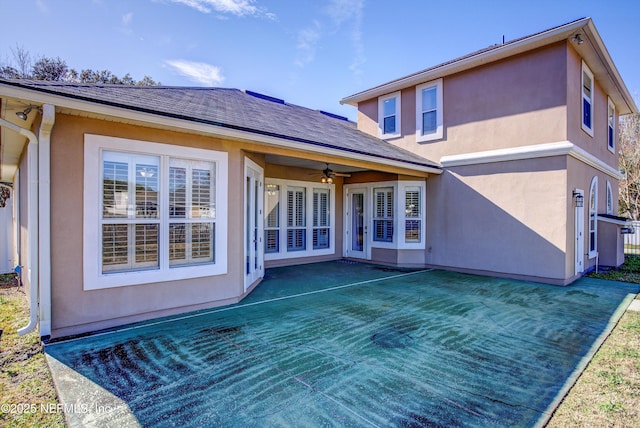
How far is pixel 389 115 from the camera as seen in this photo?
11.4 meters

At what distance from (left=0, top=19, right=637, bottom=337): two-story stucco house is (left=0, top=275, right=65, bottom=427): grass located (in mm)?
383

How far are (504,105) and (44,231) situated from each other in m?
10.2

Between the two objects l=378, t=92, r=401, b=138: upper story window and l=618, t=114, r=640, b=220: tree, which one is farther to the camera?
l=618, t=114, r=640, b=220: tree

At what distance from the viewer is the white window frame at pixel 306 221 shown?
998 cm

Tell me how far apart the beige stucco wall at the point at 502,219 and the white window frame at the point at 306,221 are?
324 cm

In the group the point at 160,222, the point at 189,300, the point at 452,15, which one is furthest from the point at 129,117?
the point at 452,15

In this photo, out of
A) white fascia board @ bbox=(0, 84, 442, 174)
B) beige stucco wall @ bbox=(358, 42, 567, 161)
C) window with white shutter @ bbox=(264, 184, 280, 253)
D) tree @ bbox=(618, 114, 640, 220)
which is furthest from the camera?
tree @ bbox=(618, 114, 640, 220)

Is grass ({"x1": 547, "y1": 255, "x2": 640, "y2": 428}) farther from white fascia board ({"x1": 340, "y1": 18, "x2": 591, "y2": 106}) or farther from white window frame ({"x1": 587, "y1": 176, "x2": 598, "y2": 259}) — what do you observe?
white fascia board ({"x1": 340, "y1": 18, "x2": 591, "y2": 106})

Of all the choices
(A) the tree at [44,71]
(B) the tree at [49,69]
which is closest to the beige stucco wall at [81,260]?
(A) the tree at [44,71]

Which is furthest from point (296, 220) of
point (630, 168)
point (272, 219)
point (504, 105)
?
point (630, 168)

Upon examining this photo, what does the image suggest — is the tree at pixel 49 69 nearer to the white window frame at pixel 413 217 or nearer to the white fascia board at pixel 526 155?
the white window frame at pixel 413 217

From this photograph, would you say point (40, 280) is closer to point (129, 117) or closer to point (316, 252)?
point (129, 117)

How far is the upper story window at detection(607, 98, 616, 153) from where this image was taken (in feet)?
37.7

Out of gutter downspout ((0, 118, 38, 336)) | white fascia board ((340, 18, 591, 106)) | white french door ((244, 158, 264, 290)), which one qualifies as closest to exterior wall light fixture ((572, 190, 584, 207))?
white fascia board ((340, 18, 591, 106))
